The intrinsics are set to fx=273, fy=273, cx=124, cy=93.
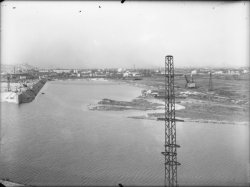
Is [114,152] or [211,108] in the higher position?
[211,108]

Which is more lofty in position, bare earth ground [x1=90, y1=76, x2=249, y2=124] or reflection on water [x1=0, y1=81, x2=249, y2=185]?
bare earth ground [x1=90, y1=76, x2=249, y2=124]

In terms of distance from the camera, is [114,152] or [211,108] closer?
[114,152]

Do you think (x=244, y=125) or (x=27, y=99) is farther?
(x=27, y=99)

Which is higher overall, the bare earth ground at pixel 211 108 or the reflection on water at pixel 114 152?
the bare earth ground at pixel 211 108

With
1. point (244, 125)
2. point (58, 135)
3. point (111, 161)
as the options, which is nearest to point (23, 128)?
point (58, 135)

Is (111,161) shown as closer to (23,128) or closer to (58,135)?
(58,135)

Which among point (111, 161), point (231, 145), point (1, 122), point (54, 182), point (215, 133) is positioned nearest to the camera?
point (54, 182)

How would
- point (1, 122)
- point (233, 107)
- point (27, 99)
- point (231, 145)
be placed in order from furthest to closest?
point (27, 99), point (233, 107), point (1, 122), point (231, 145)

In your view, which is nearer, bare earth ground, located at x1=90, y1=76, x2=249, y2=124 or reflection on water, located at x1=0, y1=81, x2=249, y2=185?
reflection on water, located at x1=0, y1=81, x2=249, y2=185
